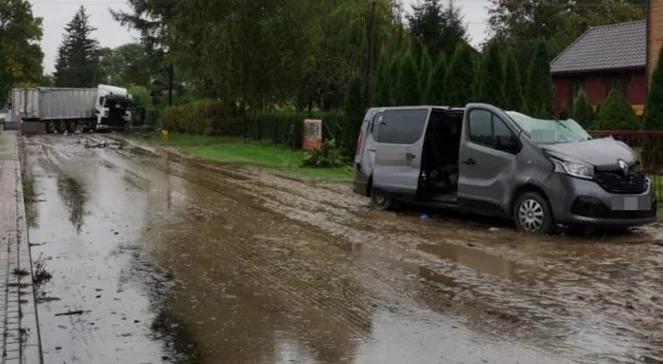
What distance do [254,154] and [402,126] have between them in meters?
17.4

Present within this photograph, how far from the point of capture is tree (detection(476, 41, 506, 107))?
→ 70.4ft

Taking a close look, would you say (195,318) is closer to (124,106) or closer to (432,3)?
(432,3)

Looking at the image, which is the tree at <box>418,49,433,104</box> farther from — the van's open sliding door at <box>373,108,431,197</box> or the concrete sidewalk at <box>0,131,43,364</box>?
the concrete sidewalk at <box>0,131,43,364</box>

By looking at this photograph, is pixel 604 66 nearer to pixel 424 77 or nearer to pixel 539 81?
pixel 539 81

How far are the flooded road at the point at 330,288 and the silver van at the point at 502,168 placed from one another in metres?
0.39

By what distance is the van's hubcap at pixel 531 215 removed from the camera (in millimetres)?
10750

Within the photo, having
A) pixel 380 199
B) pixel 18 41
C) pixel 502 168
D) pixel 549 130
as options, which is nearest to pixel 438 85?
pixel 380 199

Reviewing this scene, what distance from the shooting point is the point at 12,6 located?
71.8 metres

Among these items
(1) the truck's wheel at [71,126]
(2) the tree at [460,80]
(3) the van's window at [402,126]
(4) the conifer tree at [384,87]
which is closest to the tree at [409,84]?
(4) the conifer tree at [384,87]

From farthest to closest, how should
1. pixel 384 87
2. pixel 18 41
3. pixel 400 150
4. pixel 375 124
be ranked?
pixel 18 41, pixel 384 87, pixel 375 124, pixel 400 150

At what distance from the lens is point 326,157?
24359 mm

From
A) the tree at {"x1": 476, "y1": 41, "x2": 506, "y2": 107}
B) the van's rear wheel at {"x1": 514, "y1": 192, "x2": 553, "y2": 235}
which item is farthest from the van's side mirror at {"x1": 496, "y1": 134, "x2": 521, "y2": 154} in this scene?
the tree at {"x1": 476, "y1": 41, "x2": 506, "y2": 107}

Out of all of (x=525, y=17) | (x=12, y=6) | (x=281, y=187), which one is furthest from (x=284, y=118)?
(x=12, y=6)

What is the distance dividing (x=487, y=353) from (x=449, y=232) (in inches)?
228
